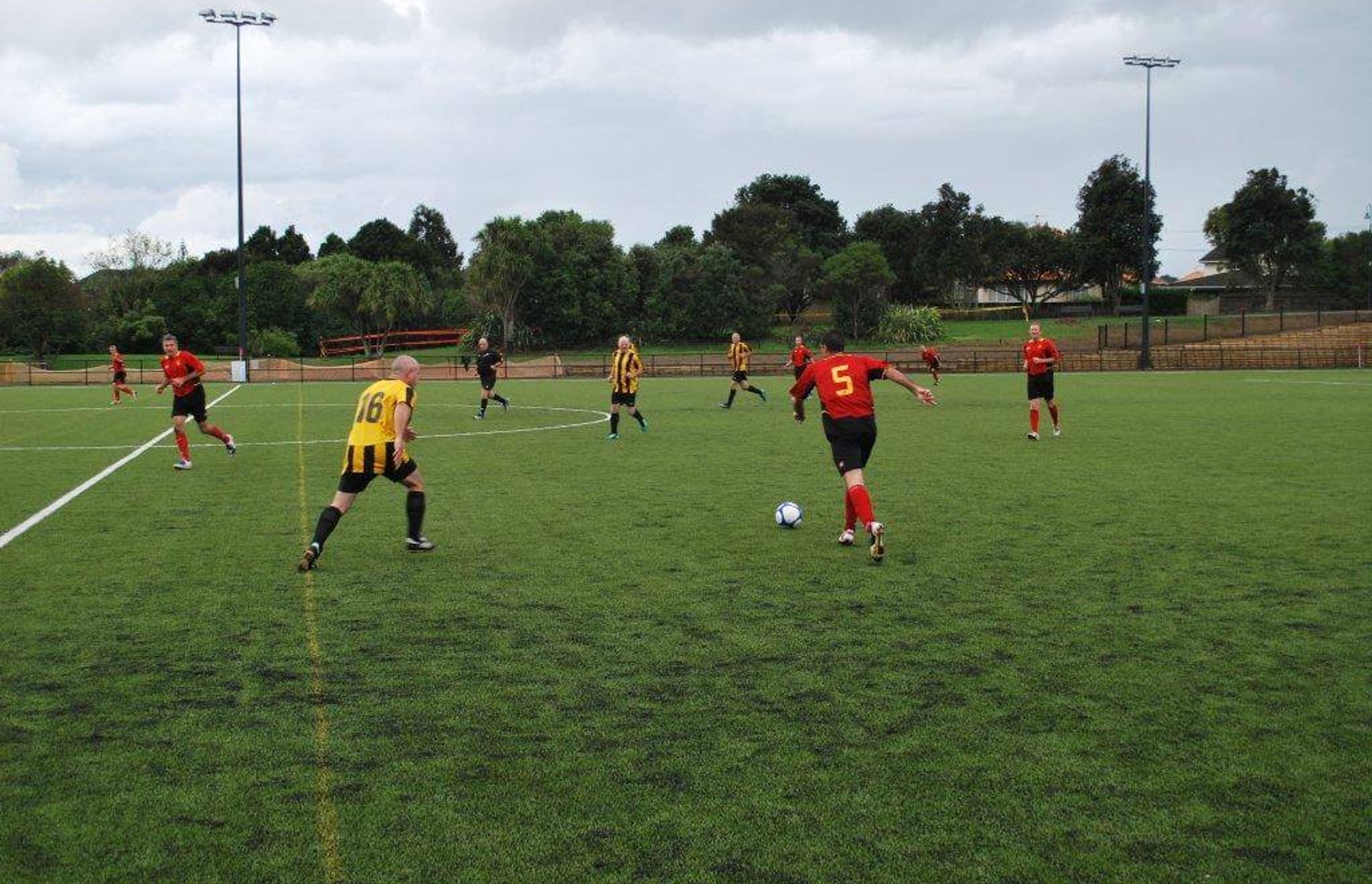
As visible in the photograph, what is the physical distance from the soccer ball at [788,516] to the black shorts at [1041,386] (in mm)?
9697

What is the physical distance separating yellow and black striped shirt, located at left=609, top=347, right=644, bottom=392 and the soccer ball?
1047 centimetres

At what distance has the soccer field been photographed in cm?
428

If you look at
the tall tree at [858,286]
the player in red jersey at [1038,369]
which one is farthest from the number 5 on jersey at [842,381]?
the tall tree at [858,286]

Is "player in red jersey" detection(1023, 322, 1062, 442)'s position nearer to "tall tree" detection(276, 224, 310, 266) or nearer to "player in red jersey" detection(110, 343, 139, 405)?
"player in red jersey" detection(110, 343, 139, 405)

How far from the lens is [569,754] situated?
5.19m

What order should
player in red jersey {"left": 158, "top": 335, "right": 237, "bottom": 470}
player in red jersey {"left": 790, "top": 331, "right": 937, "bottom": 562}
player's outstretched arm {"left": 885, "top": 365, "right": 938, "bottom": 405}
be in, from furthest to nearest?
player in red jersey {"left": 158, "top": 335, "right": 237, "bottom": 470}
player's outstretched arm {"left": 885, "top": 365, "right": 938, "bottom": 405}
player in red jersey {"left": 790, "top": 331, "right": 937, "bottom": 562}

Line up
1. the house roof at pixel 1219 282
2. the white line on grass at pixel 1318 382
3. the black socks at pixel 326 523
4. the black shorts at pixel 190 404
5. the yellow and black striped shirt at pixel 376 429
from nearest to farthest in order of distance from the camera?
the black socks at pixel 326 523 → the yellow and black striped shirt at pixel 376 429 → the black shorts at pixel 190 404 → the white line on grass at pixel 1318 382 → the house roof at pixel 1219 282

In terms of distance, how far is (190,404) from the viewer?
17.9 m

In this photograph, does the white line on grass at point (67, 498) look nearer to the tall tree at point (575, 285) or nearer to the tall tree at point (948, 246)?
the tall tree at point (575, 285)

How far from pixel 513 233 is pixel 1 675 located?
2709 inches

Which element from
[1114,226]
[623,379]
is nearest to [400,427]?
[623,379]

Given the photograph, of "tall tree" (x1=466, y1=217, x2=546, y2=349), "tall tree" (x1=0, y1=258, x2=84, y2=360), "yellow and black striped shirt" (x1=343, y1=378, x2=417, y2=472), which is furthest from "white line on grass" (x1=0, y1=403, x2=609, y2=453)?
"tall tree" (x1=0, y1=258, x2=84, y2=360)

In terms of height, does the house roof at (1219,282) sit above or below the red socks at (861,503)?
above

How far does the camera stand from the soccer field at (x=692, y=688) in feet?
14.0
